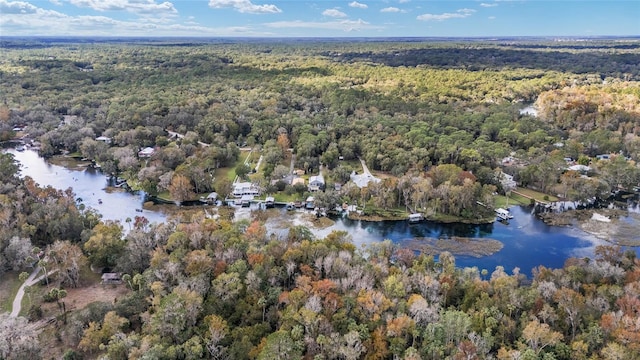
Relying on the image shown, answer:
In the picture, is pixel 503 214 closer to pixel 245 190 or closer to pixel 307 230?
pixel 307 230

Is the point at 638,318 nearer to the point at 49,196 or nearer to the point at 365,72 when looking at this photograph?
the point at 49,196

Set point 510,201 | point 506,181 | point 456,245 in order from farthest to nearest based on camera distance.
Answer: point 506,181 → point 510,201 → point 456,245

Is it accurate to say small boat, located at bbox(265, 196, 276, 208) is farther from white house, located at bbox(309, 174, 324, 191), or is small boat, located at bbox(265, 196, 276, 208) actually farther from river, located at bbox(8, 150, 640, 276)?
white house, located at bbox(309, 174, 324, 191)

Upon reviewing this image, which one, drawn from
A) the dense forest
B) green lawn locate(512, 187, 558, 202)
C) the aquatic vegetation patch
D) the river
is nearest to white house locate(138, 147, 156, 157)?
the dense forest

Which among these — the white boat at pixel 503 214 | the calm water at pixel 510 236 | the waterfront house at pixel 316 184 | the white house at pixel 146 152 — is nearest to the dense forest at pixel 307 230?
the white boat at pixel 503 214

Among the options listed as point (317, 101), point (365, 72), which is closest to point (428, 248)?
point (317, 101)

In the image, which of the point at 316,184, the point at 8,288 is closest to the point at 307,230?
the point at 316,184
